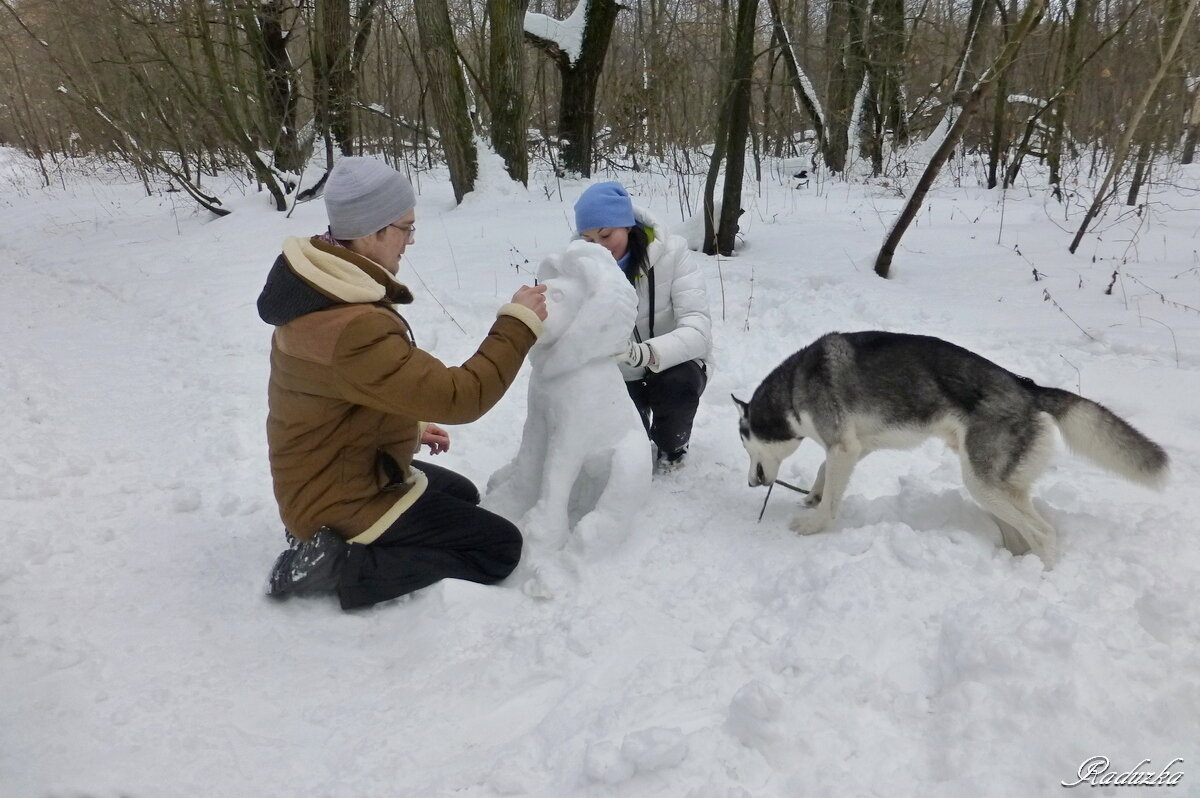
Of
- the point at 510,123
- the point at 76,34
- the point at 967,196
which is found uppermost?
the point at 76,34

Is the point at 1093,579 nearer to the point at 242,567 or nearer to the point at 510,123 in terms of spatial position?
the point at 242,567

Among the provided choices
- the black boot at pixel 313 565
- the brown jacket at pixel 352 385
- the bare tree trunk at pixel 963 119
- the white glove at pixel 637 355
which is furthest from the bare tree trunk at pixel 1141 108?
the black boot at pixel 313 565

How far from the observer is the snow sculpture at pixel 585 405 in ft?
9.11

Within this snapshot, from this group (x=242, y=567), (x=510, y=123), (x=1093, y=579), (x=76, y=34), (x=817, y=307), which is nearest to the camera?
(x=1093, y=579)

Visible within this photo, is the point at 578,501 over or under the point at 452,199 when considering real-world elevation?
under

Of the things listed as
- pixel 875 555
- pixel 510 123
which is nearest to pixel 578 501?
pixel 875 555

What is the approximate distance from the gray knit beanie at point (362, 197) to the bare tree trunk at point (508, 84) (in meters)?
7.51

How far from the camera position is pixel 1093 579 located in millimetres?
2410

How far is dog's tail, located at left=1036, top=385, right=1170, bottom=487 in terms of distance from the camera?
2564 mm

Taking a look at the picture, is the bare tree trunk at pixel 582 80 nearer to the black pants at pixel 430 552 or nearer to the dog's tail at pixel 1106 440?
the black pants at pixel 430 552

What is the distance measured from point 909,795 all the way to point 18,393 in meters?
5.58

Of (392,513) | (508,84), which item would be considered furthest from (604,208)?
(508,84)

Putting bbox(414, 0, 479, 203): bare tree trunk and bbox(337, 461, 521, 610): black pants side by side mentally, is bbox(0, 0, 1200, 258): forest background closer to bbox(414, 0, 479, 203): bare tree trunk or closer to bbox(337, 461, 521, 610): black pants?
bbox(414, 0, 479, 203): bare tree trunk

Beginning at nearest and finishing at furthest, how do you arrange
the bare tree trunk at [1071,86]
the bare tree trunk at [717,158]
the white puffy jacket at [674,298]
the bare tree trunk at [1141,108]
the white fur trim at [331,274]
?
the white fur trim at [331,274], the white puffy jacket at [674,298], the bare tree trunk at [1141,108], the bare tree trunk at [717,158], the bare tree trunk at [1071,86]
